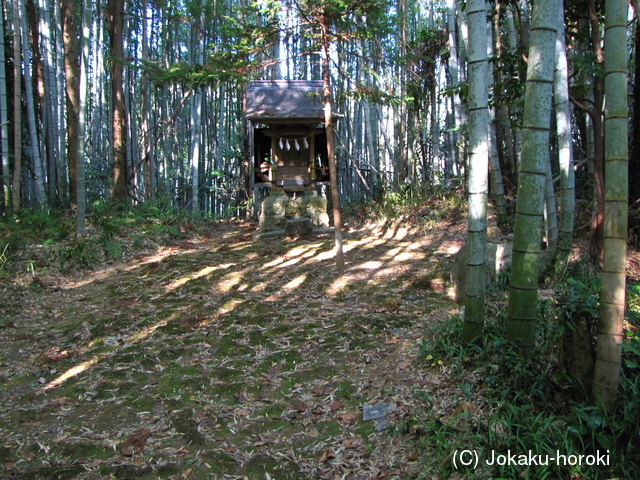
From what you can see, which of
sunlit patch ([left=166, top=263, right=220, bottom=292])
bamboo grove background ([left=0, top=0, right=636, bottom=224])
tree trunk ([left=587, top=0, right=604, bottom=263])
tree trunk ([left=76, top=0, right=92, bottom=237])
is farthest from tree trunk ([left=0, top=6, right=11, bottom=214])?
tree trunk ([left=587, top=0, right=604, bottom=263])

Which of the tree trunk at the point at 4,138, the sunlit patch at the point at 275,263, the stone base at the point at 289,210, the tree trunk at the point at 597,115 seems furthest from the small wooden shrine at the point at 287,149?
the tree trunk at the point at 597,115

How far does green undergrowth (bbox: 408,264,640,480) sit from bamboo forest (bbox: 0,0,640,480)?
11 mm

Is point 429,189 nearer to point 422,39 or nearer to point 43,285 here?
point 422,39

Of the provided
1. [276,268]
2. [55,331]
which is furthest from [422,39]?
[55,331]

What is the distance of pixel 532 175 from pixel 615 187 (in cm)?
44

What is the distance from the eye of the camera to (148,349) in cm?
411

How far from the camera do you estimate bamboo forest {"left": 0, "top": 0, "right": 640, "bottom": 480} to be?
2.25m

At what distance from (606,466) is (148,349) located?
11.5ft

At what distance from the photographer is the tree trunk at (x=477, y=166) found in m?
2.79

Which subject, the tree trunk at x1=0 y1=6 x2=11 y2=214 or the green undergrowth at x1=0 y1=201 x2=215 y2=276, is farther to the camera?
the tree trunk at x1=0 y1=6 x2=11 y2=214

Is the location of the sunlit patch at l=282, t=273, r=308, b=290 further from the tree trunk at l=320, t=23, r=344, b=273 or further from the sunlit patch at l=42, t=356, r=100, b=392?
the sunlit patch at l=42, t=356, r=100, b=392

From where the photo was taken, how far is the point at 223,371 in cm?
371

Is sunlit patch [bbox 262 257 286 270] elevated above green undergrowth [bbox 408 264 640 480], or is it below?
above

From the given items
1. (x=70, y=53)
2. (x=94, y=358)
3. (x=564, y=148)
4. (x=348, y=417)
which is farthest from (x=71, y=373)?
(x=70, y=53)
